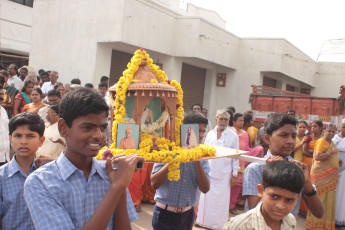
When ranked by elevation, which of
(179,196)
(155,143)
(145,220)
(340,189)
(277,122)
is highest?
(277,122)

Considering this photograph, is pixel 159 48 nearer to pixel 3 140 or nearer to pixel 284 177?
pixel 3 140

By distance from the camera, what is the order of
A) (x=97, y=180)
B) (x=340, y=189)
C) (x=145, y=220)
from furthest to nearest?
(x=340, y=189) → (x=145, y=220) → (x=97, y=180)

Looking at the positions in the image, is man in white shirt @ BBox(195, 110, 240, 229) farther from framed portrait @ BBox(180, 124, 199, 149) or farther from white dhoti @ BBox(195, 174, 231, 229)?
framed portrait @ BBox(180, 124, 199, 149)

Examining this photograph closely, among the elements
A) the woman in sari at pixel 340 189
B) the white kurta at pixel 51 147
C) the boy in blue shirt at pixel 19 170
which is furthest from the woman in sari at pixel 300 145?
the boy in blue shirt at pixel 19 170

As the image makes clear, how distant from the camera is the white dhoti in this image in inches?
211

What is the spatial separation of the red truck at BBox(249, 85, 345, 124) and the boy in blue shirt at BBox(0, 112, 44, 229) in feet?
30.6

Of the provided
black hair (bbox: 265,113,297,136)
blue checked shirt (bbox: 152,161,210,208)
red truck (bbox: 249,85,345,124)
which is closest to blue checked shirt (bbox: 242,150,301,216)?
black hair (bbox: 265,113,297,136)

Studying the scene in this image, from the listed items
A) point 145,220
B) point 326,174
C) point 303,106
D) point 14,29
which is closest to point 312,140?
point 326,174

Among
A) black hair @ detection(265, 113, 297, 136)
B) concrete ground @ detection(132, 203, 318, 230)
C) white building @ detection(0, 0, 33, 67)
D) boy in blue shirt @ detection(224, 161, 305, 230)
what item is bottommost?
concrete ground @ detection(132, 203, 318, 230)

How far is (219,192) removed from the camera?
539 cm

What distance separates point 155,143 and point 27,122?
3.51ft

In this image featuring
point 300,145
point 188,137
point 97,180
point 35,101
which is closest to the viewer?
point 97,180

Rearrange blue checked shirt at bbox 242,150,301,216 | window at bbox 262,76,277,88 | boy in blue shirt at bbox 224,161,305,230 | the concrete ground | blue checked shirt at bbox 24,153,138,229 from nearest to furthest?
blue checked shirt at bbox 24,153,138,229 → boy in blue shirt at bbox 224,161,305,230 → blue checked shirt at bbox 242,150,301,216 → the concrete ground → window at bbox 262,76,277,88

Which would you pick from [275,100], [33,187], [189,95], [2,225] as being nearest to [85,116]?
[33,187]
